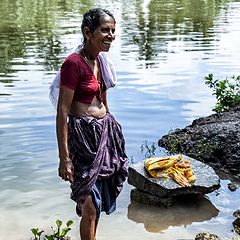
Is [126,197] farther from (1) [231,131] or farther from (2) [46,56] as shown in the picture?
(2) [46,56]

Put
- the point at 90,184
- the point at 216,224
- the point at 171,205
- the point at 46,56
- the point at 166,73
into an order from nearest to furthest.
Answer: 1. the point at 90,184
2. the point at 216,224
3. the point at 171,205
4. the point at 166,73
5. the point at 46,56

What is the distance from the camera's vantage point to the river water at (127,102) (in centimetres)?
566

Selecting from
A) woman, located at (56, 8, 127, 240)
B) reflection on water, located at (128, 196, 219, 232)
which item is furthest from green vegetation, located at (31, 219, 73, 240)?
reflection on water, located at (128, 196, 219, 232)

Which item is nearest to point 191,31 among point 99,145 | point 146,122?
point 146,122

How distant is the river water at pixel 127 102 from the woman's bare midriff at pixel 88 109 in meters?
1.61

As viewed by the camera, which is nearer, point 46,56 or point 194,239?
point 194,239

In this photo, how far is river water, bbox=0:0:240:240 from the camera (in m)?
5.66

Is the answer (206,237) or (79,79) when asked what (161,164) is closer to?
(206,237)

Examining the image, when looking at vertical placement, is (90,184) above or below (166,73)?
above

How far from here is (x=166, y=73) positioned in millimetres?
12703

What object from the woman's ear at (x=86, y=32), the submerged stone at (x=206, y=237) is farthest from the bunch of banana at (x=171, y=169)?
the woman's ear at (x=86, y=32)

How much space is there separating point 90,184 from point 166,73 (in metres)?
8.98

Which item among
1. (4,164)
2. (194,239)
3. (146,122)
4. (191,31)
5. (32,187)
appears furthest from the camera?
(191,31)

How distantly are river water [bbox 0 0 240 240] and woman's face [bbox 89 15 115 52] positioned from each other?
6.78 feet
